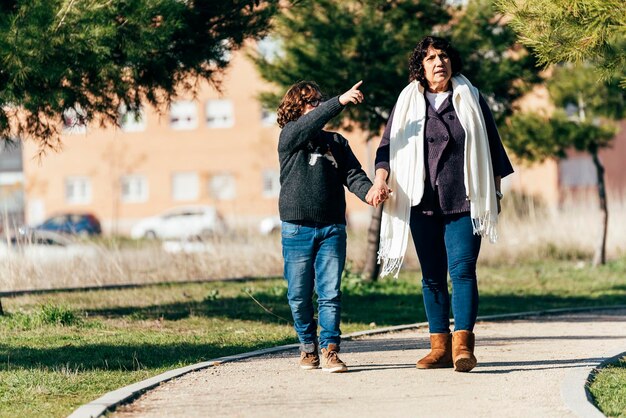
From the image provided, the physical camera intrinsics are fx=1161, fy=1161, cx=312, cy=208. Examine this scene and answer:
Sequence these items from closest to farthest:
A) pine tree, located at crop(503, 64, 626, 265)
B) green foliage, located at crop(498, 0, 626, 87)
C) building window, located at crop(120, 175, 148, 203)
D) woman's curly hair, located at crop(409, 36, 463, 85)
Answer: green foliage, located at crop(498, 0, 626, 87), woman's curly hair, located at crop(409, 36, 463, 85), pine tree, located at crop(503, 64, 626, 265), building window, located at crop(120, 175, 148, 203)

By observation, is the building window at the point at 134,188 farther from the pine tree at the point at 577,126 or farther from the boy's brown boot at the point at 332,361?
the boy's brown boot at the point at 332,361

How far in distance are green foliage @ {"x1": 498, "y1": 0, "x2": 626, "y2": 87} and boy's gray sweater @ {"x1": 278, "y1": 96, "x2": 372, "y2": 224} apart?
4.75 feet

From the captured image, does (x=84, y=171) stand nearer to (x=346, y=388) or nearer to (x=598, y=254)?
(x=598, y=254)

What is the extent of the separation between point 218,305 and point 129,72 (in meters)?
3.11

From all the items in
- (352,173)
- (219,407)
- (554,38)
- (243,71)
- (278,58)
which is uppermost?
(243,71)

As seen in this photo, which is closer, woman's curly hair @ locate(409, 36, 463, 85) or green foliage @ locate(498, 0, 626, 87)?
green foliage @ locate(498, 0, 626, 87)

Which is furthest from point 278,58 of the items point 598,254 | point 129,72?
point 598,254

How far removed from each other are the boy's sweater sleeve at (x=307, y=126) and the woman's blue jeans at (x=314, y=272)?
0.51m

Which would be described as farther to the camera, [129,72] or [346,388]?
[129,72]

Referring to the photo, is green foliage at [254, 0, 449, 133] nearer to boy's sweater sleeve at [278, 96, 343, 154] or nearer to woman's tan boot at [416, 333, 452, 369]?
boy's sweater sleeve at [278, 96, 343, 154]

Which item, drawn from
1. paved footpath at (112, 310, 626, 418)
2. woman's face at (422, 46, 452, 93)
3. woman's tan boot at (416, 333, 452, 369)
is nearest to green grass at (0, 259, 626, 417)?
paved footpath at (112, 310, 626, 418)

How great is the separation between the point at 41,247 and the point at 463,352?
9019 mm

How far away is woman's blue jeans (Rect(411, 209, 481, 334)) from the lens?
721cm

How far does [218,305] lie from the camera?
12.1 m
